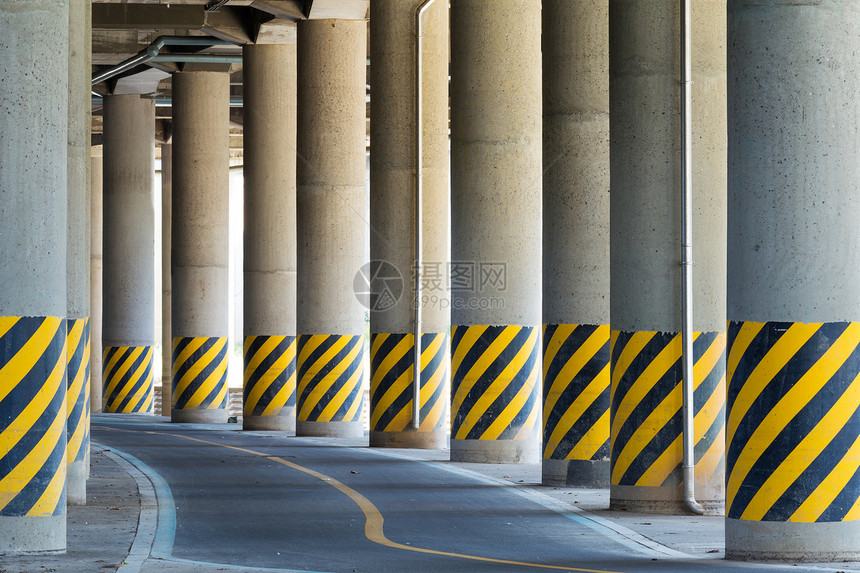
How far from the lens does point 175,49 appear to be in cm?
3244

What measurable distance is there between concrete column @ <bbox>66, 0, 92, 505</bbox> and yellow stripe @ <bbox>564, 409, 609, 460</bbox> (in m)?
5.65

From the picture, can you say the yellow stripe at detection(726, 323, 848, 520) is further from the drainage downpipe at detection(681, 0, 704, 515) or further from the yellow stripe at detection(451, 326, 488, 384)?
the yellow stripe at detection(451, 326, 488, 384)

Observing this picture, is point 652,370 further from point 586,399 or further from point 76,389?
point 76,389

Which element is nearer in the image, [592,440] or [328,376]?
[592,440]

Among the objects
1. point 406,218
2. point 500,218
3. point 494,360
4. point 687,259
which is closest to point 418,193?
point 406,218

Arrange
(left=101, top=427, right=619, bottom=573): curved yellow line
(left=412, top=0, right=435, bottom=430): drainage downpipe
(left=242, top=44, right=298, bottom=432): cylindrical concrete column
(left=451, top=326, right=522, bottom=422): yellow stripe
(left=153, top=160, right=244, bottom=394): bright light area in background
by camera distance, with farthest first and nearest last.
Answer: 1. (left=153, top=160, right=244, bottom=394): bright light area in background
2. (left=242, top=44, right=298, bottom=432): cylindrical concrete column
3. (left=412, top=0, right=435, bottom=430): drainage downpipe
4. (left=451, top=326, right=522, bottom=422): yellow stripe
5. (left=101, top=427, right=619, bottom=573): curved yellow line

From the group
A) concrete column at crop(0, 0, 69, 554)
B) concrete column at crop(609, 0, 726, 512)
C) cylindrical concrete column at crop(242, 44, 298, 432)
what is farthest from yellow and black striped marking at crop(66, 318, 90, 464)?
cylindrical concrete column at crop(242, 44, 298, 432)

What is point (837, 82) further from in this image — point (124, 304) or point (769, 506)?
point (124, 304)

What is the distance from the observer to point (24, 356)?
388 inches

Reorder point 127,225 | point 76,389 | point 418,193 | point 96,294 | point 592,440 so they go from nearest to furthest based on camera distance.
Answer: point 76,389 → point 592,440 → point 418,193 → point 127,225 → point 96,294

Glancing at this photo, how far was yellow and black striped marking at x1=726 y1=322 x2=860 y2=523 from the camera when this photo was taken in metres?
9.70

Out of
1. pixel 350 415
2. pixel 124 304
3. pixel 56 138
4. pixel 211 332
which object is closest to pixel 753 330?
pixel 56 138

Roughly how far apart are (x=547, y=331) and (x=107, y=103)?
79.2 ft

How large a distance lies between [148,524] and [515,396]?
7.32 m
